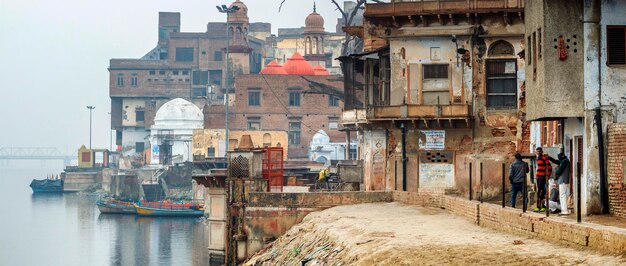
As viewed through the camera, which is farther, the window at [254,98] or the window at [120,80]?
the window at [120,80]

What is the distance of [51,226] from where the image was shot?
299 ft

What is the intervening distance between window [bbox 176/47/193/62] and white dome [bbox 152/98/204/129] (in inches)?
955

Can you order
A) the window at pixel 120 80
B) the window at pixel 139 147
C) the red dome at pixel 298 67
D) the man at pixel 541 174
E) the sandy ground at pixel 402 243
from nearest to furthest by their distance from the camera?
the sandy ground at pixel 402 243 < the man at pixel 541 174 < the red dome at pixel 298 67 < the window at pixel 120 80 < the window at pixel 139 147

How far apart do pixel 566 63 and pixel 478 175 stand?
13650 millimetres

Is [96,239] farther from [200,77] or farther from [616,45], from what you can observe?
[200,77]

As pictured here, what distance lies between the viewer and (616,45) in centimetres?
2614

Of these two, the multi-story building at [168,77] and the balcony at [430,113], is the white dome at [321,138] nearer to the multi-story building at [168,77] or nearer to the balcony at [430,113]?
the multi-story building at [168,77]

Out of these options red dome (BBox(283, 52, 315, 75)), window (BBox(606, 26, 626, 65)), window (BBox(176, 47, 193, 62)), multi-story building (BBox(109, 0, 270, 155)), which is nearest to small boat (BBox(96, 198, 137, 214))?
red dome (BBox(283, 52, 315, 75))

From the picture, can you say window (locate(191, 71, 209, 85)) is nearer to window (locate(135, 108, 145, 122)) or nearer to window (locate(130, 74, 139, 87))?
window (locate(130, 74, 139, 87))

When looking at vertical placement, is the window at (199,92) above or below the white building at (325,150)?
above

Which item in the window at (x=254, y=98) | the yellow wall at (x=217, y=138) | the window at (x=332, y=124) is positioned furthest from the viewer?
the window at (x=254, y=98)

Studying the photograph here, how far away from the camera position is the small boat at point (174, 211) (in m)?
89.5

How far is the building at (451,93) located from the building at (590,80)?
41.5ft

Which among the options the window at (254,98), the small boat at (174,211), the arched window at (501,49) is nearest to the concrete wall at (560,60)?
the arched window at (501,49)
